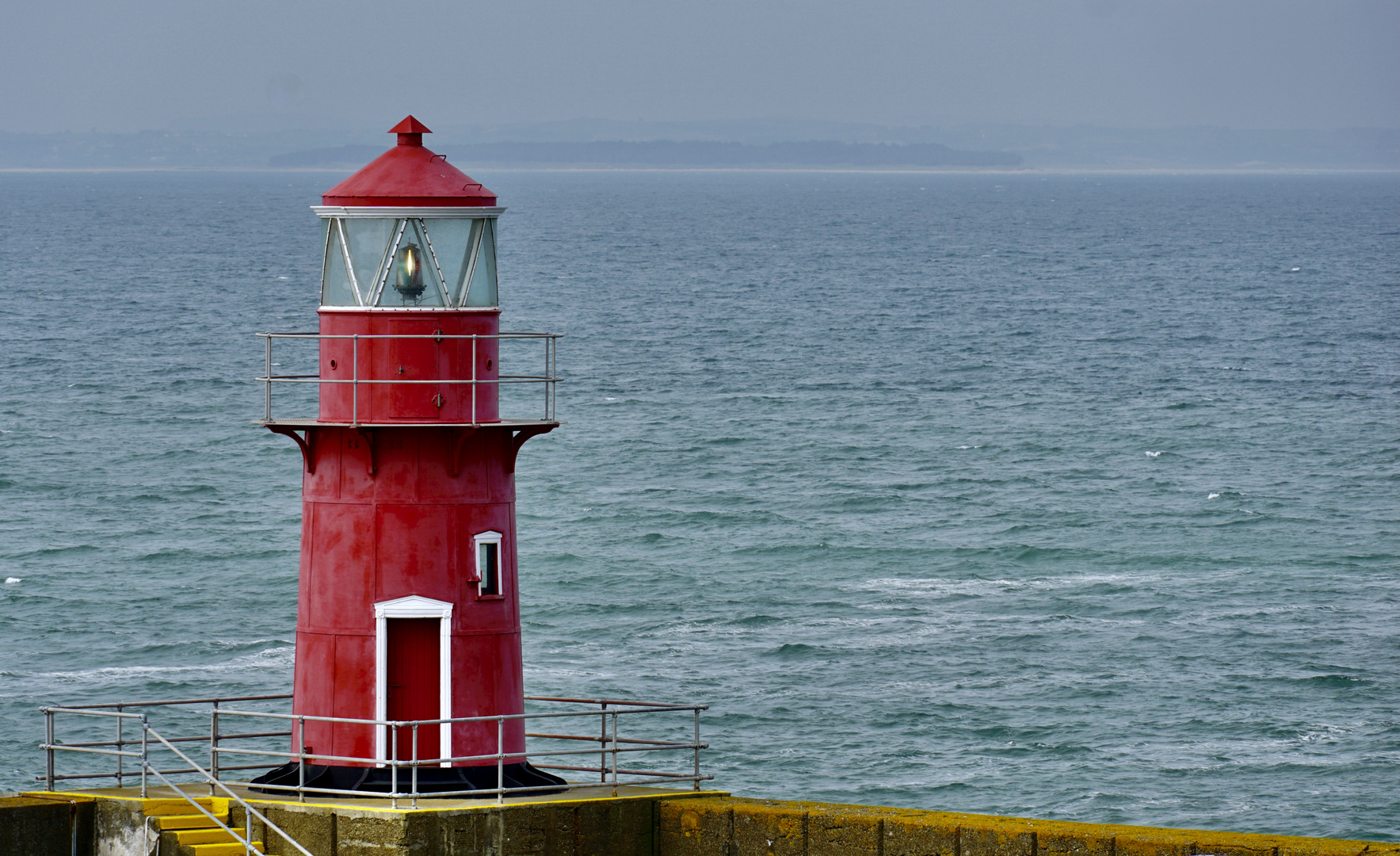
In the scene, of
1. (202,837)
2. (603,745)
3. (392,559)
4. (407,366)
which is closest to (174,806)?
(202,837)

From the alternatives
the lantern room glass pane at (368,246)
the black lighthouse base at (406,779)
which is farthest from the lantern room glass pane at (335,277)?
the black lighthouse base at (406,779)

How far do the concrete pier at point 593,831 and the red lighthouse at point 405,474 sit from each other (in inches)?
27.8

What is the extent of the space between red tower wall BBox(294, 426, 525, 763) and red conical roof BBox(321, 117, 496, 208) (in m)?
1.61

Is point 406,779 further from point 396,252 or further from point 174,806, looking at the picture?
point 396,252

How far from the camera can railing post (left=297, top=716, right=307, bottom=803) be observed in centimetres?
1415

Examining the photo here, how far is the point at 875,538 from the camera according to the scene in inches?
1773

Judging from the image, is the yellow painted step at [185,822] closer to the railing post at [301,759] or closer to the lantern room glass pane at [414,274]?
the railing post at [301,759]

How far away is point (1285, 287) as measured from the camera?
362 ft

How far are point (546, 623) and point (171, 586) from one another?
810 centimetres

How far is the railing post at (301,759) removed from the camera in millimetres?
14148

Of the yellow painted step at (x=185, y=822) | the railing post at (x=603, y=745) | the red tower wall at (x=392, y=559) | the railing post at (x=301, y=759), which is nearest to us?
the yellow painted step at (x=185, y=822)

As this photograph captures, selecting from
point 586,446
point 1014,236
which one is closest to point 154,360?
point 586,446

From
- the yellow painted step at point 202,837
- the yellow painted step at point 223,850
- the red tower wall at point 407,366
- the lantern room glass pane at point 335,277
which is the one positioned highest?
the lantern room glass pane at point 335,277

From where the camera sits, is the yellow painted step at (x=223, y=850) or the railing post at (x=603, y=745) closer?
the yellow painted step at (x=223, y=850)
